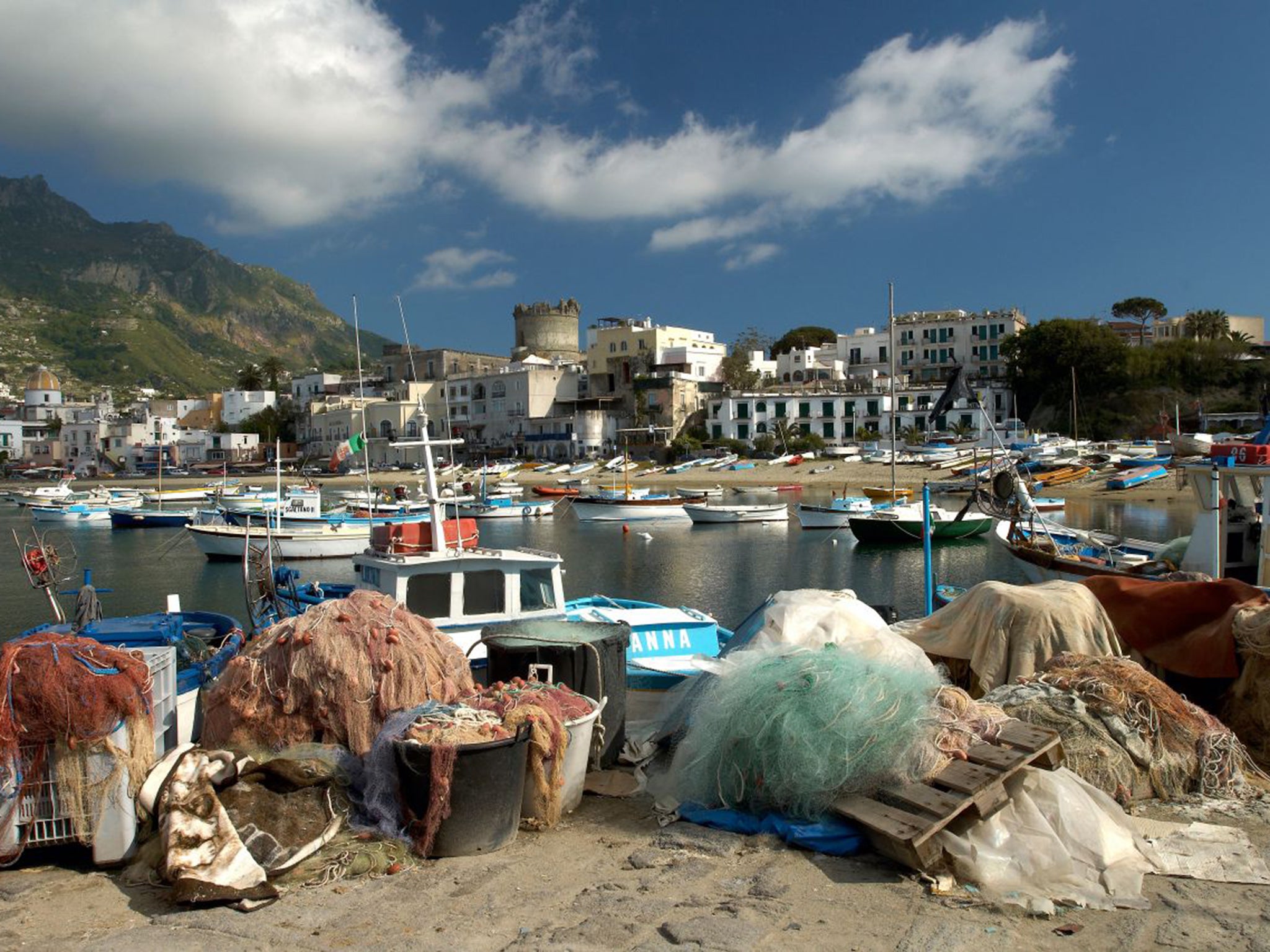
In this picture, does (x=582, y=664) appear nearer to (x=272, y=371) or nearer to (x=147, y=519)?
(x=147, y=519)

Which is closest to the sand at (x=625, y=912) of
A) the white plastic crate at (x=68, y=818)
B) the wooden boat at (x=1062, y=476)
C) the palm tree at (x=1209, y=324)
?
the white plastic crate at (x=68, y=818)

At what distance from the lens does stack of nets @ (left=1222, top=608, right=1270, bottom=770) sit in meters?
6.75

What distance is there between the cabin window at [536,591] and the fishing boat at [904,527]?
26.6 metres

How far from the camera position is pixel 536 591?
1030cm

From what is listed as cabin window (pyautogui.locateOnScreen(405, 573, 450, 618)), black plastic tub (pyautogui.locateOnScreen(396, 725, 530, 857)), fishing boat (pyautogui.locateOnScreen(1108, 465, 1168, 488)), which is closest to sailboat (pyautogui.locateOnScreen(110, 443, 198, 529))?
cabin window (pyautogui.locateOnScreen(405, 573, 450, 618))

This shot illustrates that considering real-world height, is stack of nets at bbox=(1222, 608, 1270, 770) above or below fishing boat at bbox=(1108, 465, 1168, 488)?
above

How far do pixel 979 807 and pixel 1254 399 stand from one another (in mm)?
75188

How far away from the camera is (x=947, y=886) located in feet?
15.7

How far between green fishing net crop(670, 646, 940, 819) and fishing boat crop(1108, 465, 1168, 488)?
2003 inches

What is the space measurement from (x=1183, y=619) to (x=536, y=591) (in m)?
6.23

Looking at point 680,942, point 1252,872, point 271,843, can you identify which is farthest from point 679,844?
point 1252,872

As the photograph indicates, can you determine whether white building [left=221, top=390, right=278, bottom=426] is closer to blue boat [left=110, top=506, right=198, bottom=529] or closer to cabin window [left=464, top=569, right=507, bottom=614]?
blue boat [left=110, top=506, right=198, bottom=529]

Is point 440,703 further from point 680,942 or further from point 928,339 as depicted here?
point 928,339

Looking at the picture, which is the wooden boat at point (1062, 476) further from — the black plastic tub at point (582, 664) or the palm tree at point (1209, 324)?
the black plastic tub at point (582, 664)
